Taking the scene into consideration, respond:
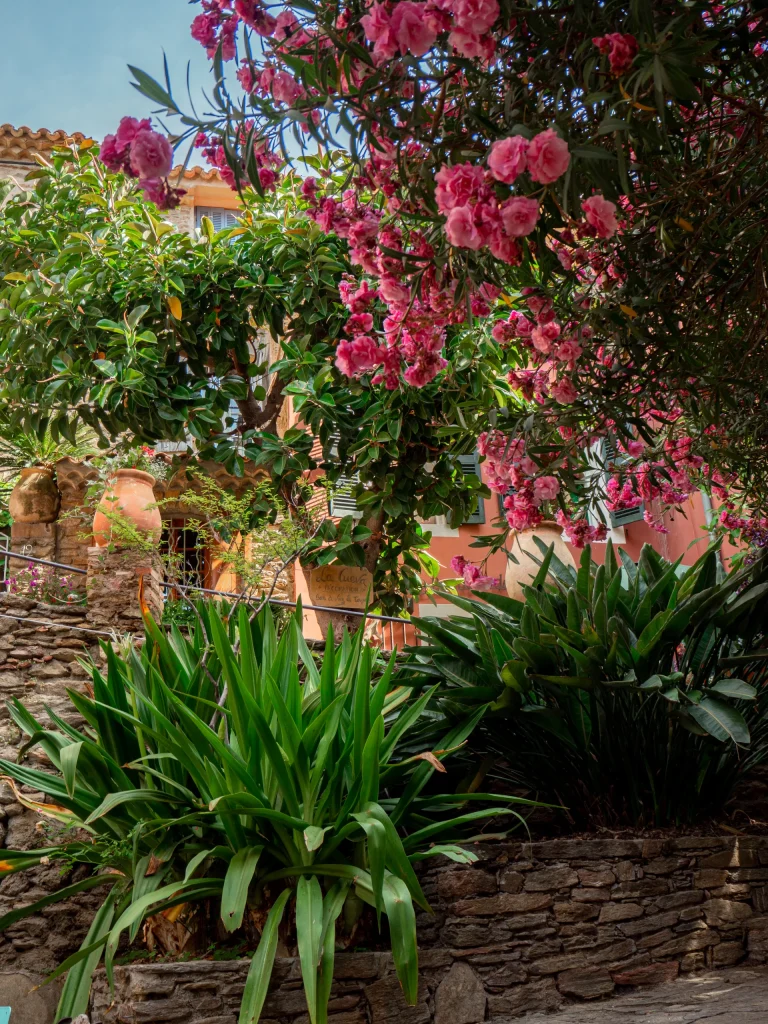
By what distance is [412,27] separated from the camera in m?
2.35

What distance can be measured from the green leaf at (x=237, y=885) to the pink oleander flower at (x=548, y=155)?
288cm

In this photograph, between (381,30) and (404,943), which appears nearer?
(381,30)

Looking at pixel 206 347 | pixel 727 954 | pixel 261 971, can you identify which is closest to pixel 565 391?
pixel 261 971

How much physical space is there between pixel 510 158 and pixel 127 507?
5.56 m

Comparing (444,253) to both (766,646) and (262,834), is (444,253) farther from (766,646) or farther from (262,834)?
(766,646)

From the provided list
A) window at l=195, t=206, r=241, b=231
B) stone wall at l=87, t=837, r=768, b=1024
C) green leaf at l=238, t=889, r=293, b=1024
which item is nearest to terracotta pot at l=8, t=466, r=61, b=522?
stone wall at l=87, t=837, r=768, b=1024

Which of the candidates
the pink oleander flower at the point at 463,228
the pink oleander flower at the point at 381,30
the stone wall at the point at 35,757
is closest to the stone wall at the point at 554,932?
the stone wall at the point at 35,757

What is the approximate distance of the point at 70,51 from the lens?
43.6ft

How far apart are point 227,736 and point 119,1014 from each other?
140cm

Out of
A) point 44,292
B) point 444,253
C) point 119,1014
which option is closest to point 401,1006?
point 119,1014

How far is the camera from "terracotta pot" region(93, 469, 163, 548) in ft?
23.7

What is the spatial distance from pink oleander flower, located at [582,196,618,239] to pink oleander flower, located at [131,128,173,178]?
1.19 meters

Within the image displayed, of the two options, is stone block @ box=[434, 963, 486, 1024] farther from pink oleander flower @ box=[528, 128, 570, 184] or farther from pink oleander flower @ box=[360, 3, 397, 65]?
pink oleander flower @ box=[360, 3, 397, 65]

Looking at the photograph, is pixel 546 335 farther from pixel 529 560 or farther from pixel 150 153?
pixel 529 560
